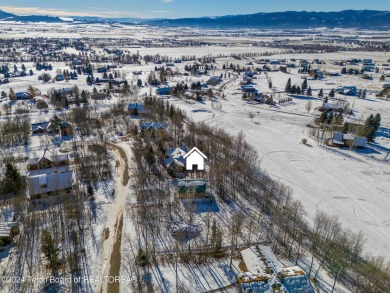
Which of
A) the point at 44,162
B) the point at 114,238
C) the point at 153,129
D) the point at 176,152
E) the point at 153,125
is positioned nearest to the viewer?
the point at 114,238

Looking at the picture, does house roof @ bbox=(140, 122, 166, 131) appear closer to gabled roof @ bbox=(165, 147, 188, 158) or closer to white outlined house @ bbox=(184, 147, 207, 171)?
gabled roof @ bbox=(165, 147, 188, 158)

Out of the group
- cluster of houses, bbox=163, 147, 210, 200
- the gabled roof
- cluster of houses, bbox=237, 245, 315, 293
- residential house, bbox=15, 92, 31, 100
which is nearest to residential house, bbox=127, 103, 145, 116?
the gabled roof

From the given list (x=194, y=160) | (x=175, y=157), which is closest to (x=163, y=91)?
(x=194, y=160)

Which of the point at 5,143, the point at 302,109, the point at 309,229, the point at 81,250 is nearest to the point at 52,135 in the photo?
the point at 5,143

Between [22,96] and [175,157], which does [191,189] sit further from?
[22,96]

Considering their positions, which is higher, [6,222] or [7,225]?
[7,225]

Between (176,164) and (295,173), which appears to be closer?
(176,164)

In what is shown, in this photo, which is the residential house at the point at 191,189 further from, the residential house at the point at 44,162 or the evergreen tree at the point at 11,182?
the evergreen tree at the point at 11,182
